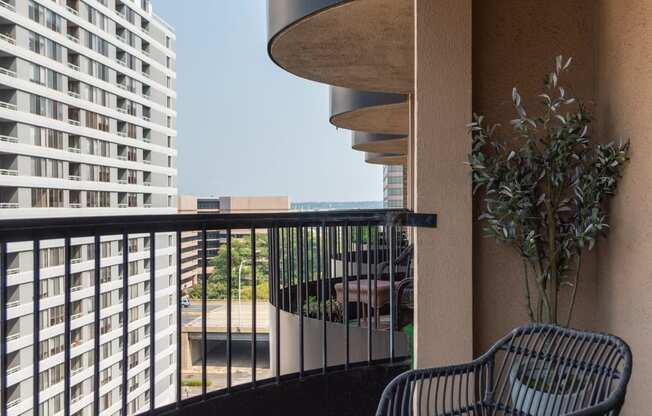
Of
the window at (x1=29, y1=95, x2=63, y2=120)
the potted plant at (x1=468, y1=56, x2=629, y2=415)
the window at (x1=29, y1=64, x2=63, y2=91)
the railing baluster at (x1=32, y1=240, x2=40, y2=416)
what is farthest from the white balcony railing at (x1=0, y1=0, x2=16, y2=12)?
the potted plant at (x1=468, y1=56, x2=629, y2=415)

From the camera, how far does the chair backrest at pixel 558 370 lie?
1.49 meters

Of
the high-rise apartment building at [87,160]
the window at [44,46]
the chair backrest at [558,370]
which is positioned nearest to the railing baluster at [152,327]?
the high-rise apartment building at [87,160]

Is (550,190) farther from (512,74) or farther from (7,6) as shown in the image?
(7,6)

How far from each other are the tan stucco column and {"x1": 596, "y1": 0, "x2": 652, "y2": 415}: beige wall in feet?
1.89

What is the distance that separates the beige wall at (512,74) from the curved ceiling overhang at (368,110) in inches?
135

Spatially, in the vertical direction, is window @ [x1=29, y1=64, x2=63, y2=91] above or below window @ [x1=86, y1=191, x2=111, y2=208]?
above

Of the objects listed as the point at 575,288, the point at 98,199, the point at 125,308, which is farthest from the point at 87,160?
the point at 575,288

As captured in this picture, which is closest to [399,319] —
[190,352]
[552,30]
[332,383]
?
[332,383]

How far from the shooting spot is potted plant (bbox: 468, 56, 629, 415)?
1963mm

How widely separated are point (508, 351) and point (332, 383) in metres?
1.17

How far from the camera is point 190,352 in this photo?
5.72 metres

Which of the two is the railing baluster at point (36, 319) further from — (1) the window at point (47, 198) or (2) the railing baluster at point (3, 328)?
(1) the window at point (47, 198)

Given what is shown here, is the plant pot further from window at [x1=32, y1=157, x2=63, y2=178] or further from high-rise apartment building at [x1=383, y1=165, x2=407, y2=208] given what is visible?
high-rise apartment building at [x1=383, y1=165, x2=407, y2=208]

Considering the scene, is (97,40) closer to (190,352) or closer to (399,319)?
(190,352)
